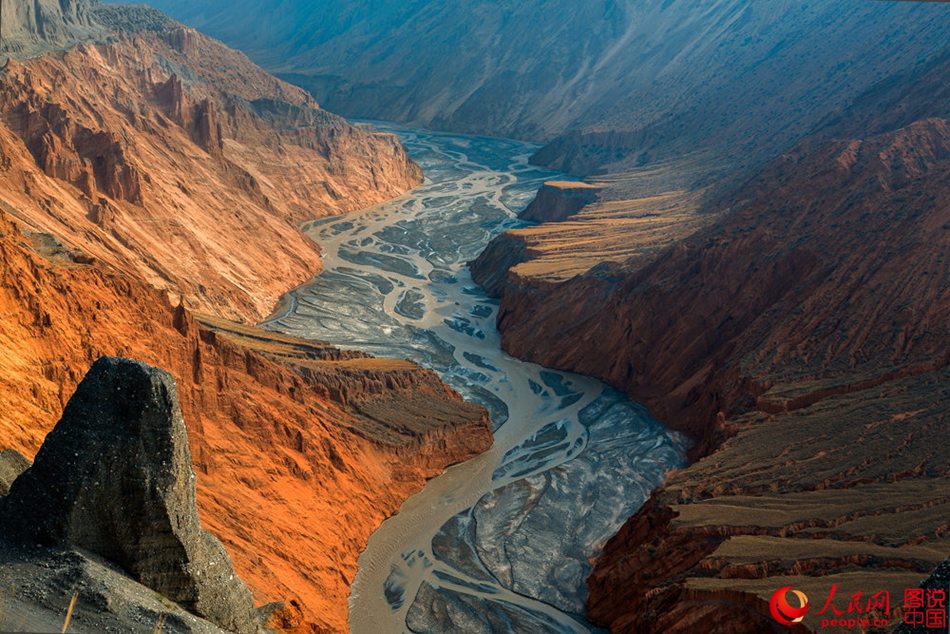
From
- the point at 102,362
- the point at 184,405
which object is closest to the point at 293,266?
the point at 184,405

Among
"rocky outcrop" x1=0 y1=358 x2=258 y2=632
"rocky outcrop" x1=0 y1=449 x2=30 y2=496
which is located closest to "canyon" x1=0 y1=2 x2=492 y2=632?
"rocky outcrop" x1=0 y1=358 x2=258 y2=632

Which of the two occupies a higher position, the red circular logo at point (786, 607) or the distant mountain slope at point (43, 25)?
the distant mountain slope at point (43, 25)

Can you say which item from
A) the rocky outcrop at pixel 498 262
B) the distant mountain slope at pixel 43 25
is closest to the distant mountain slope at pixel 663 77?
the rocky outcrop at pixel 498 262

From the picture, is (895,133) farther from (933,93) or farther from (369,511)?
(369,511)

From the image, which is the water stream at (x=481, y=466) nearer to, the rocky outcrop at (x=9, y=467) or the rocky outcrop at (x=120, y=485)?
the rocky outcrop at (x=9, y=467)

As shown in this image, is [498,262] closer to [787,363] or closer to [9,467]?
[787,363]

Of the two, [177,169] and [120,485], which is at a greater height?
[177,169]

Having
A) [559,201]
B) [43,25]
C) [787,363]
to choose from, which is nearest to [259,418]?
[787,363]
